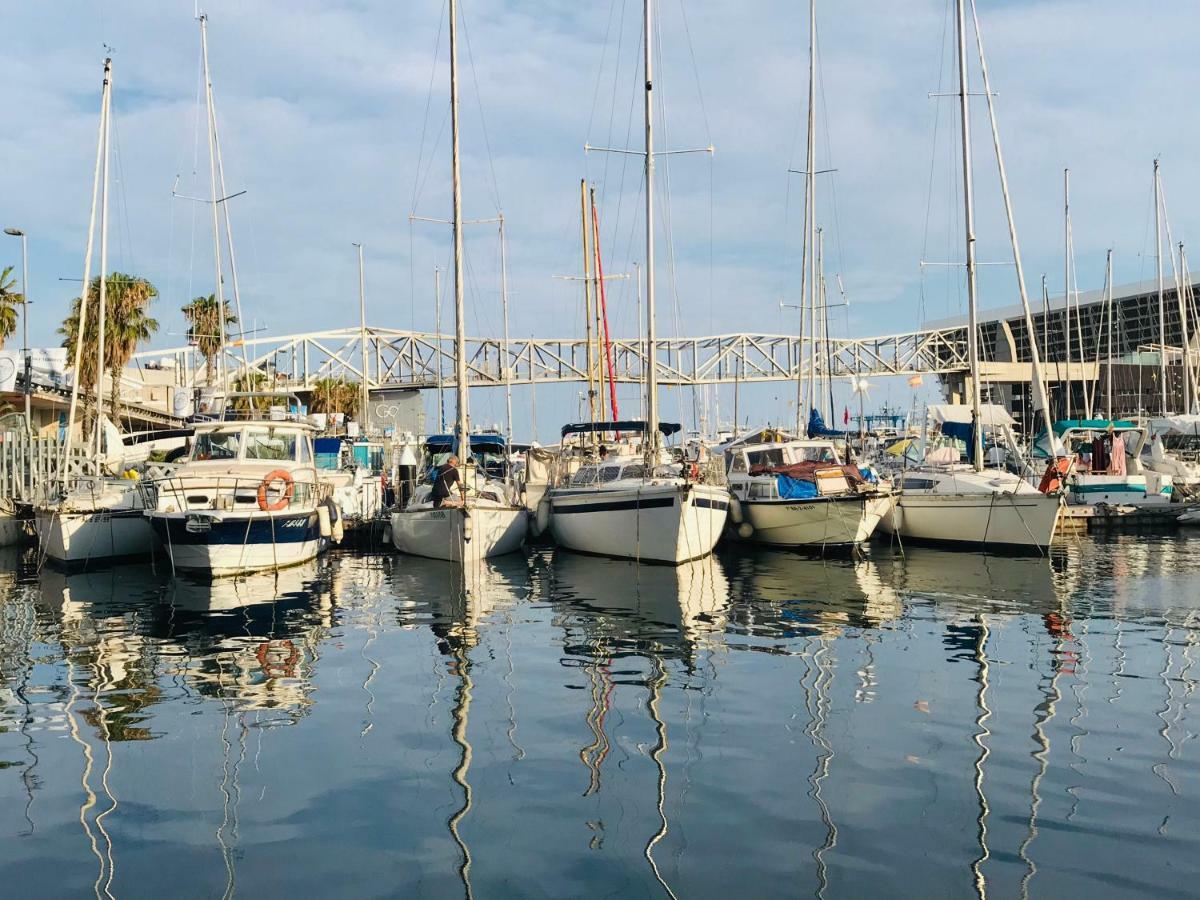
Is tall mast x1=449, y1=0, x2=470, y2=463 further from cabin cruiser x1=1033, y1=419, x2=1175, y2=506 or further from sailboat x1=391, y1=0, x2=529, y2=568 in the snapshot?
cabin cruiser x1=1033, y1=419, x2=1175, y2=506

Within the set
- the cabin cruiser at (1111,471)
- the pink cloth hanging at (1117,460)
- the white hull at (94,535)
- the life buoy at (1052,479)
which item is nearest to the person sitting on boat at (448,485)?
the white hull at (94,535)

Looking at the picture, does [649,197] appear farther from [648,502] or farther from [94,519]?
[94,519]

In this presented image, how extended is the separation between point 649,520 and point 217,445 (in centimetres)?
1176

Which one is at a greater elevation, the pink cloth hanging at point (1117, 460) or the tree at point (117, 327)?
the tree at point (117, 327)

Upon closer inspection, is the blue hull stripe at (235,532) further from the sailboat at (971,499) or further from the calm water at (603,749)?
the sailboat at (971,499)

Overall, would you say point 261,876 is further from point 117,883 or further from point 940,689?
point 940,689

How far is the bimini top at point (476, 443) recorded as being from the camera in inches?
1685

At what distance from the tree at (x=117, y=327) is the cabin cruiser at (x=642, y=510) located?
82.0ft

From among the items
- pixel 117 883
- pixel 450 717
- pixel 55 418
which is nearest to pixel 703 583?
pixel 450 717

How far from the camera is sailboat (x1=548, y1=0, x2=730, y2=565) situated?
28844 mm

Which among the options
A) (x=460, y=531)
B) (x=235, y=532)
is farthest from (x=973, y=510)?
(x=235, y=532)

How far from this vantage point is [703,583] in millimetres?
26203

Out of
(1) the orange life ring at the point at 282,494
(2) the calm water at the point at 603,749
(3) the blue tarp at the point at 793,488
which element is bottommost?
(2) the calm water at the point at 603,749

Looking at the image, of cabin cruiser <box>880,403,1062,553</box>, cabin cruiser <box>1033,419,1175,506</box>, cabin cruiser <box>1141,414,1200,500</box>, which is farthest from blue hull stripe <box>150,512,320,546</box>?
cabin cruiser <box>1141,414,1200,500</box>
